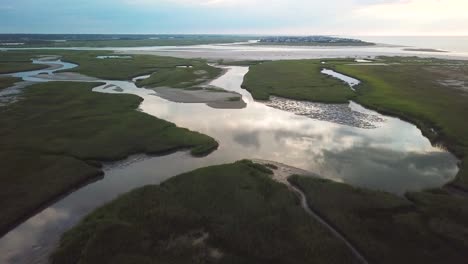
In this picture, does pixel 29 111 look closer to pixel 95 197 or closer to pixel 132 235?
pixel 95 197

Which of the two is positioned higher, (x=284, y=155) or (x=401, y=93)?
(x=401, y=93)

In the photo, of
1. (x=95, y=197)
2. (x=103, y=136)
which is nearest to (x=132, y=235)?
(x=95, y=197)

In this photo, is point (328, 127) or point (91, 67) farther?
point (91, 67)

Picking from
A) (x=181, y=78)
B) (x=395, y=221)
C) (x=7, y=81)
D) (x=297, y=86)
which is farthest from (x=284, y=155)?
(x=7, y=81)

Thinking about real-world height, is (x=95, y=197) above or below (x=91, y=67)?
below

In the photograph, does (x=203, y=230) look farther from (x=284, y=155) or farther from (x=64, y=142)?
(x=64, y=142)

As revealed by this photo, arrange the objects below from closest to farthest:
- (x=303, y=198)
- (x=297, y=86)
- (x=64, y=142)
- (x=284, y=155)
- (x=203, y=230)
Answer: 1. (x=203, y=230)
2. (x=303, y=198)
3. (x=284, y=155)
4. (x=64, y=142)
5. (x=297, y=86)

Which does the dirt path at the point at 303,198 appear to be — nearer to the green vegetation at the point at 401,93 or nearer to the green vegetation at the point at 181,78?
the green vegetation at the point at 401,93
